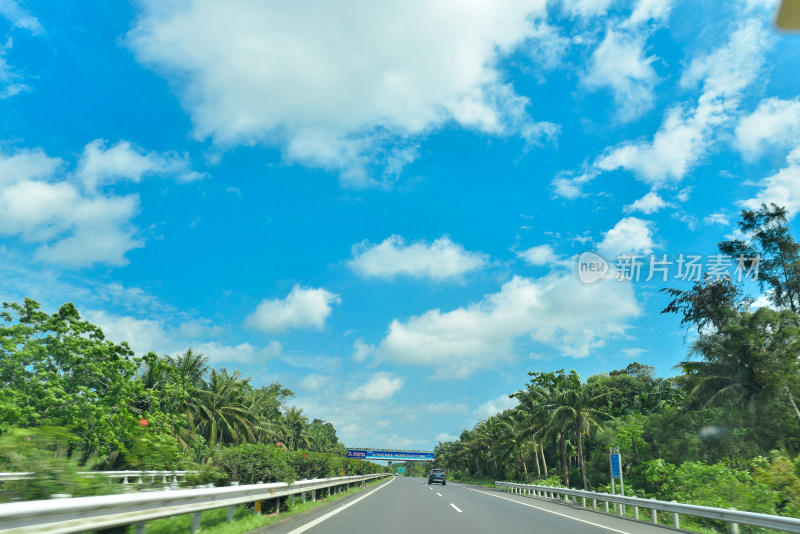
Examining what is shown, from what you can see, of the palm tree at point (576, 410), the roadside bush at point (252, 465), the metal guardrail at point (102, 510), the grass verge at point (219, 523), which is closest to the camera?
the metal guardrail at point (102, 510)

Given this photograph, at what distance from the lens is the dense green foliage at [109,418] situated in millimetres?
5973

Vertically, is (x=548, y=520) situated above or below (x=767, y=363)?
below

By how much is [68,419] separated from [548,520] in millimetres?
26232

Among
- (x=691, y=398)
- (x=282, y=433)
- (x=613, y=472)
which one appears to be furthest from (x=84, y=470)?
(x=282, y=433)

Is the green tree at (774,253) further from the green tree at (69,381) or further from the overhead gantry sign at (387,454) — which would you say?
the overhead gantry sign at (387,454)

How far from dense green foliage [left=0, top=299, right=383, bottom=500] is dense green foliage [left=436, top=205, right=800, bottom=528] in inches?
661

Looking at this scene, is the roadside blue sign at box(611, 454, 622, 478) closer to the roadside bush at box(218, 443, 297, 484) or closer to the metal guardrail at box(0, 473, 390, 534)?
the roadside bush at box(218, 443, 297, 484)

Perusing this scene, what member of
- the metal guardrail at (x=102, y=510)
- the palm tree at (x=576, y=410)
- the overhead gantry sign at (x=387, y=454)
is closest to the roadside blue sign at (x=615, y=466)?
the metal guardrail at (x=102, y=510)

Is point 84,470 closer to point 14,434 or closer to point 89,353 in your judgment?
point 14,434

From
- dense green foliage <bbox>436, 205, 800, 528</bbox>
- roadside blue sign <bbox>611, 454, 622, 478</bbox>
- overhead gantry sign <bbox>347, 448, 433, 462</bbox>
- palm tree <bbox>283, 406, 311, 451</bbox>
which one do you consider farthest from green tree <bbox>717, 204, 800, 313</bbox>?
overhead gantry sign <bbox>347, 448, 433, 462</bbox>

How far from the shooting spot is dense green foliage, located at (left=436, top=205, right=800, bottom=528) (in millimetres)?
22797

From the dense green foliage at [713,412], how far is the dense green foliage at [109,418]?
1679 centimetres

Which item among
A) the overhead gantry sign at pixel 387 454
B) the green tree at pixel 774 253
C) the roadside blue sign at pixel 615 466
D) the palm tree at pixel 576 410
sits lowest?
the overhead gantry sign at pixel 387 454

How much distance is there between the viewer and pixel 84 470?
6.51 metres
